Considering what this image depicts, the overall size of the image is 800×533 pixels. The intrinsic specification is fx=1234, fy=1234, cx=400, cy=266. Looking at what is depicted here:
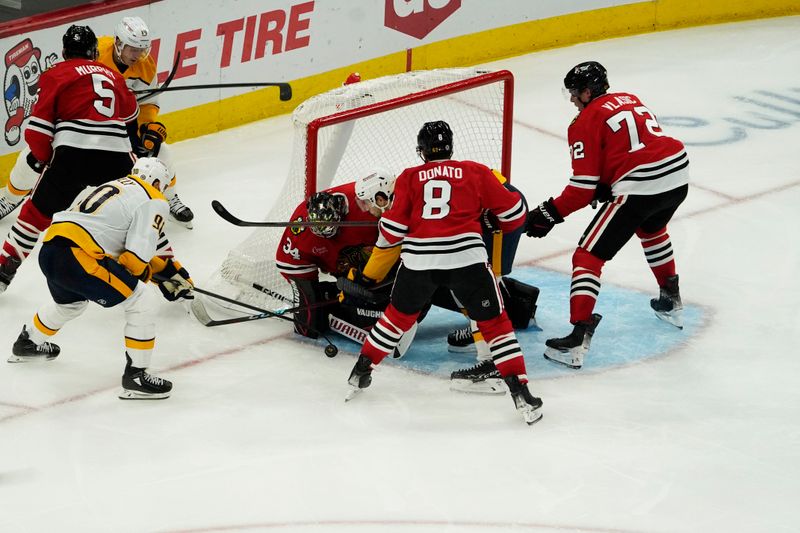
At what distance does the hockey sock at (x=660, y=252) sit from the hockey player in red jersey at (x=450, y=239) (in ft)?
2.83

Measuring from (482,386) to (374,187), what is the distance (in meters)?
0.81

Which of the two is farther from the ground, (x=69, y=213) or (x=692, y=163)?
(x=69, y=213)

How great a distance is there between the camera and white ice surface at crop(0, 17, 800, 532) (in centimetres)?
365

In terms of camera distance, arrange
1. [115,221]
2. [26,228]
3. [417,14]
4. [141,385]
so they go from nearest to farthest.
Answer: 1. [115,221]
2. [141,385]
3. [26,228]
4. [417,14]

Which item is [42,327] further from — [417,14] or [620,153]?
[417,14]

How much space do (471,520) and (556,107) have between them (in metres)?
4.27

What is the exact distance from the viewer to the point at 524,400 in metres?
4.12

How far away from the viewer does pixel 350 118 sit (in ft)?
15.8

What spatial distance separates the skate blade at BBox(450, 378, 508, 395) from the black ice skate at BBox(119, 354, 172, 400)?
1.04 meters

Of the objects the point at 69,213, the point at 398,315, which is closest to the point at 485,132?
the point at 398,315

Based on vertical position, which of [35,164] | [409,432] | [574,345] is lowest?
[409,432]

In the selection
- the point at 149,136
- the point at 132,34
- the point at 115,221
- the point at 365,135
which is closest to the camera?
the point at 115,221

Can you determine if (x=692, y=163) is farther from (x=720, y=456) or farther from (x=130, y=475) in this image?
(x=130, y=475)

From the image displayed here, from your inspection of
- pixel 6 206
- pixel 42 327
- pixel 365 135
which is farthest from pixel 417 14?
pixel 42 327
